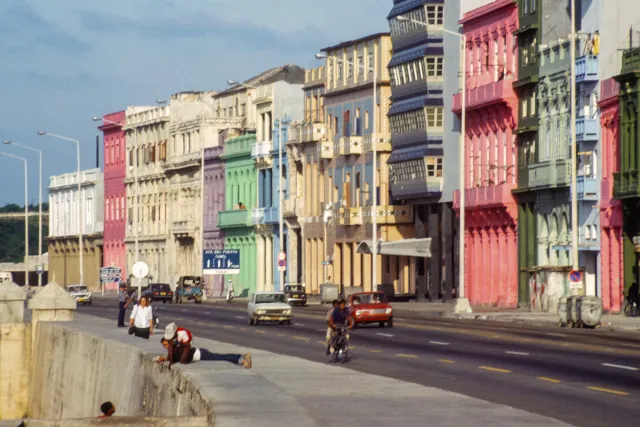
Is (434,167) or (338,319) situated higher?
(434,167)

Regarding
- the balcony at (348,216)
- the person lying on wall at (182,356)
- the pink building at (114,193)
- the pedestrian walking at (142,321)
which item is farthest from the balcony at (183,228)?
the person lying on wall at (182,356)

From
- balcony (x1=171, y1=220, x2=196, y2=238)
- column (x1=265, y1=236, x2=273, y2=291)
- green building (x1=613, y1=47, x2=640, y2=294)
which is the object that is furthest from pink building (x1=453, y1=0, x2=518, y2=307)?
balcony (x1=171, y1=220, x2=196, y2=238)

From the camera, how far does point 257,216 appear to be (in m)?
124

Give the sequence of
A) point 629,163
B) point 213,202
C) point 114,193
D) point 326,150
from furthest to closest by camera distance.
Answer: point 114,193 < point 213,202 < point 326,150 < point 629,163

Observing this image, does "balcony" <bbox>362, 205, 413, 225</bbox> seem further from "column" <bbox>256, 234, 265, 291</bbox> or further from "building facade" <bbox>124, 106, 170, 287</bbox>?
"building facade" <bbox>124, 106, 170, 287</bbox>

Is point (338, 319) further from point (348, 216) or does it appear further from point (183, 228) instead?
point (183, 228)

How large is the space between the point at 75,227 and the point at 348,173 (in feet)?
Answer: 207

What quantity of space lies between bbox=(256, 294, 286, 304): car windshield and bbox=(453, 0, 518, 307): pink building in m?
16.9

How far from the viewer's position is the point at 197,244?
449 feet

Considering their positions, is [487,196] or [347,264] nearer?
[487,196]

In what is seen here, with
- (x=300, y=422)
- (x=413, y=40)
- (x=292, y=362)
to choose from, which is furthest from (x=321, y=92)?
(x=300, y=422)

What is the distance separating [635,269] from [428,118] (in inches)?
1117

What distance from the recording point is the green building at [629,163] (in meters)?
66.9

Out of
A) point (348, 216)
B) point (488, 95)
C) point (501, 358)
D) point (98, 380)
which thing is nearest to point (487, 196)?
point (488, 95)
